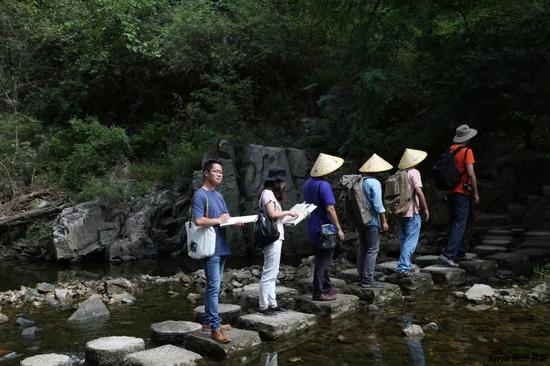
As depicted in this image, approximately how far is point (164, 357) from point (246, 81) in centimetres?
1454

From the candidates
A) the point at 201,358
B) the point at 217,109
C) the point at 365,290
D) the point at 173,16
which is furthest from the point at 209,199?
the point at 173,16

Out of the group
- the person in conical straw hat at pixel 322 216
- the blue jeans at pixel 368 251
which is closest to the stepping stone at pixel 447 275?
the blue jeans at pixel 368 251

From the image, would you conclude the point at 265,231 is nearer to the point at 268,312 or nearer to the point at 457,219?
the point at 268,312

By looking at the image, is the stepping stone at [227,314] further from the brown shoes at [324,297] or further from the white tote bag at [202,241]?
the white tote bag at [202,241]

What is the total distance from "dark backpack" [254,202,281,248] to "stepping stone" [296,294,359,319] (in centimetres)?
141

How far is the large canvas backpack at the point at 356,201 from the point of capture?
7379 mm

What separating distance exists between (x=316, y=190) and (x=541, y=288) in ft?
11.8

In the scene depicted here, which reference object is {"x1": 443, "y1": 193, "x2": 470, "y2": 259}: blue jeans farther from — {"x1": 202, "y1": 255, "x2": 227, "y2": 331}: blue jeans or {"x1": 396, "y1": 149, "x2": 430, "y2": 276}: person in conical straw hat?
{"x1": 202, "y1": 255, "x2": 227, "y2": 331}: blue jeans

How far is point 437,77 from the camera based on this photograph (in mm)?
13812

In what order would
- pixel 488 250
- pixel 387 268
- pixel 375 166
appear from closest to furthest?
pixel 375 166 < pixel 387 268 < pixel 488 250

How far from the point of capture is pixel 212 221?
530cm

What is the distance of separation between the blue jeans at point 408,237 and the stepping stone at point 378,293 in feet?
2.04

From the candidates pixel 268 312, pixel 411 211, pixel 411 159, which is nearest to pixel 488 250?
pixel 411 211

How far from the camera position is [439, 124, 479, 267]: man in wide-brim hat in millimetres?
8508
